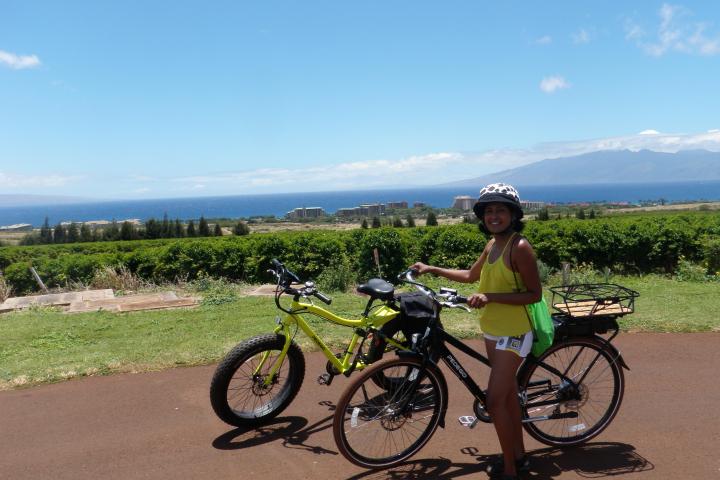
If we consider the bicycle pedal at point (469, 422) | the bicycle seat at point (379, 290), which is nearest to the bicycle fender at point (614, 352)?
the bicycle pedal at point (469, 422)

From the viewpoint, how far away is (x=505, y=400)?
10.8ft

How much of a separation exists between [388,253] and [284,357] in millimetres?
8734

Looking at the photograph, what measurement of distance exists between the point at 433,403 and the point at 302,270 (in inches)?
386

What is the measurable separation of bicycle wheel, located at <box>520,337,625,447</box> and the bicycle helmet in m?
1.13

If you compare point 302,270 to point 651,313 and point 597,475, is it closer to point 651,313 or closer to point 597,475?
point 651,313

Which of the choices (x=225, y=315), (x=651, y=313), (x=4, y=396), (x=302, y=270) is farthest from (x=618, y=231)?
(x=4, y=396)

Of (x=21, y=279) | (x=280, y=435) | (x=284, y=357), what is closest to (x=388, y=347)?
(x=284, y=357)

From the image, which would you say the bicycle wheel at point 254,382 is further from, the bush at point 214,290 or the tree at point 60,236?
the tree at point 60,236

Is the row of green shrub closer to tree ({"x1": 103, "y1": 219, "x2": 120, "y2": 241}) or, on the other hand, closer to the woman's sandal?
the woman's sandal

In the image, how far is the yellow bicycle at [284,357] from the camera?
3.87m

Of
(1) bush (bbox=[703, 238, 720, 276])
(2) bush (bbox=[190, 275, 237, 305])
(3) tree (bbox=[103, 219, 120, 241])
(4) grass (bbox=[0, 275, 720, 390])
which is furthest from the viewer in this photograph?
(3) tree (bbox=[103, 219, 120, 241])

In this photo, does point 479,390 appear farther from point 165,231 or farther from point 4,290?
point 165,231

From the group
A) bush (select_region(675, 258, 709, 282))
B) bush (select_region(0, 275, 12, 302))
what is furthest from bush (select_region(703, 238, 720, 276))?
bush (select_region(0, 275, 12, 302))

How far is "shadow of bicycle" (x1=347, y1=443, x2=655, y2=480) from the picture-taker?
350cm
